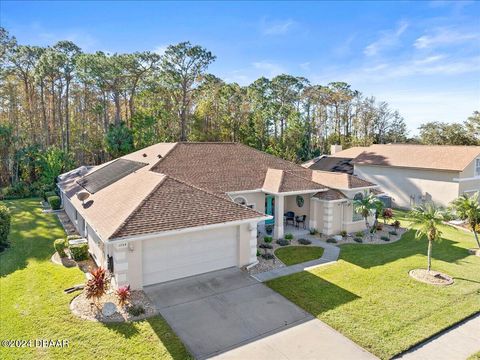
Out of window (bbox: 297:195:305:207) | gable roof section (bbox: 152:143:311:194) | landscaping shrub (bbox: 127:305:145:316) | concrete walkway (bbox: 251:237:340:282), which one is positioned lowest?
concrete walkway (bbox: 251:237:340:282)

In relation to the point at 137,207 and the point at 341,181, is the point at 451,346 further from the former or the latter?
the point at 341,181

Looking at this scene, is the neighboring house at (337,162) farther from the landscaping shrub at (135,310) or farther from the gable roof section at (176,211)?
the landscaping shrub at (135,310)

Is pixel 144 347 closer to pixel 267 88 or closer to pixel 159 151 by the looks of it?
pixel 159 151

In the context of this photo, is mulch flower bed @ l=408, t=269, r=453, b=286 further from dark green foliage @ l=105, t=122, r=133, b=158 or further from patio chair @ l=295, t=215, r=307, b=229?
dark green foliage @ l=105, t=122, r=133, b=158

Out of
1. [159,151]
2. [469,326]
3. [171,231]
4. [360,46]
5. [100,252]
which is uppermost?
[360,46]

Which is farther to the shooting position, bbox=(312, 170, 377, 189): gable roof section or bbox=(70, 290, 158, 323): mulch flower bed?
bbox=(312, 170, 377, 189): gable roof section

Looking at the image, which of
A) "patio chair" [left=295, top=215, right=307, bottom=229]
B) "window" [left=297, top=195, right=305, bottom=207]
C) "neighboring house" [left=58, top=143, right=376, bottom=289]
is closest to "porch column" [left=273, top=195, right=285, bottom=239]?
"neighboring house" [left=58, top=143, right=376, bottom=289]

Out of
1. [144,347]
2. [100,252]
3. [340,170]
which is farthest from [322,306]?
[340,170]

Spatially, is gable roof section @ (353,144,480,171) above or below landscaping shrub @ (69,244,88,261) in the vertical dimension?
above
